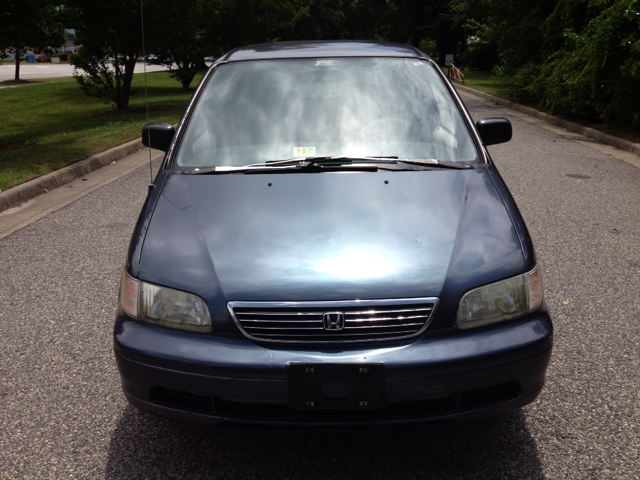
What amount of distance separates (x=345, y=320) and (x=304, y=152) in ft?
4.08

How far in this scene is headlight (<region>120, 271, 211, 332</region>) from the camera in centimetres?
251

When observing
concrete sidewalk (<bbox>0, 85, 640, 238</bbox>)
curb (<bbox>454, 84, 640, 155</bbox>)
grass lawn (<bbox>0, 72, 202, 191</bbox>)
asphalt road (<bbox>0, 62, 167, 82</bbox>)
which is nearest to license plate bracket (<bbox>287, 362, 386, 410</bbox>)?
concrete sidewalk (<bbox>0, 85, 640, 238</bbox>)

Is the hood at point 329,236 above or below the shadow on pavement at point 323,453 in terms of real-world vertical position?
above

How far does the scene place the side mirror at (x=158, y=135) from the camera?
12.5ft

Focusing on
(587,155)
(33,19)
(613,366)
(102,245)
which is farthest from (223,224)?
(33,19)

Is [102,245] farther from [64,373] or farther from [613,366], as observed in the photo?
[613,366]

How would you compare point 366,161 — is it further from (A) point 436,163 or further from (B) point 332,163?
(A) point 436,163

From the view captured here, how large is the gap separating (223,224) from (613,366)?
2.15 m

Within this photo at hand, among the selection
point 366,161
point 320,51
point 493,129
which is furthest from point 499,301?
point 320,51

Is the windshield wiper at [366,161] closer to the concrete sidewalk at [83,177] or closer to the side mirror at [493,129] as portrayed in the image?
the side mirror at [493,129]

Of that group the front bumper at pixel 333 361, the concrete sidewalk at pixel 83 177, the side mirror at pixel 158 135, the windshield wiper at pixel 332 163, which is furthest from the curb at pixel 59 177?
the front bumper at pixel 333 361

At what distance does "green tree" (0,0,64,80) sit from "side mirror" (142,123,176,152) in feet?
29.4

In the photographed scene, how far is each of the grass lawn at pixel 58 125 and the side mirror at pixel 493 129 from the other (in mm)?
5725

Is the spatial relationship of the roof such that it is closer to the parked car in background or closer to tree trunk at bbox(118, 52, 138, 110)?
the parked car in background
